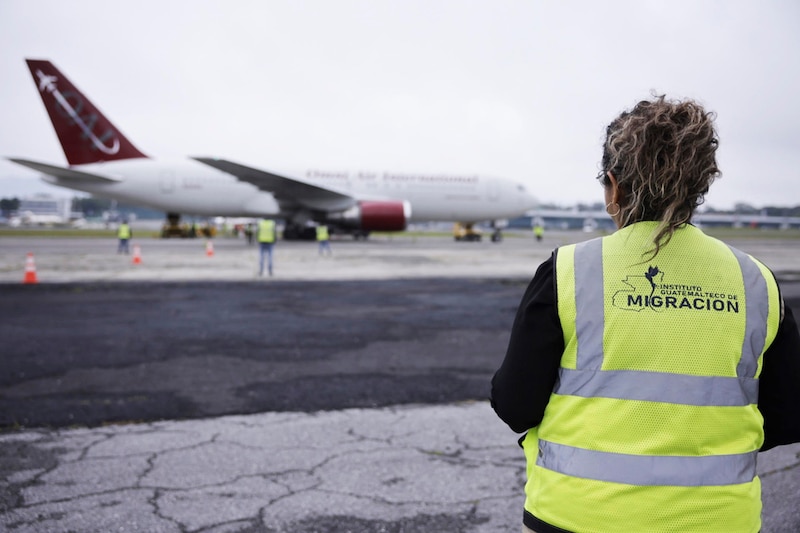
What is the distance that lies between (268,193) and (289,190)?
1995 mm

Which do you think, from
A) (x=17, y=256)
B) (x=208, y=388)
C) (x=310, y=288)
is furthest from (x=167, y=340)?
(x=17, y=256)

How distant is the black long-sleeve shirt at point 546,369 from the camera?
162cm

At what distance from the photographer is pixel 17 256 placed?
21547mm

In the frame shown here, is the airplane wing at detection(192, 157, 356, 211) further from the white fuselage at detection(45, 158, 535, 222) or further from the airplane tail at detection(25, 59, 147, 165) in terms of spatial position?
the airplane tail at detection(25, 59, 147, 165)

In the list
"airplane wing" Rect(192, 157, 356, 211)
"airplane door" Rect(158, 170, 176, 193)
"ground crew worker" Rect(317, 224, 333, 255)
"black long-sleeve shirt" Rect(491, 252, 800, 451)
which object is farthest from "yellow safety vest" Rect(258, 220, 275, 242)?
"airplane door" Rect(158, 170, 176, 193)

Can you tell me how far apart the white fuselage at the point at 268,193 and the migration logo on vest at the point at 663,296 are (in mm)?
29352

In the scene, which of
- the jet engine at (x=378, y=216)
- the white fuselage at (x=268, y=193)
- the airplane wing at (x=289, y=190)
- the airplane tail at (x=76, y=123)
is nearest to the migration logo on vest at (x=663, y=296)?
the airplane wing at (x=289, y=190)

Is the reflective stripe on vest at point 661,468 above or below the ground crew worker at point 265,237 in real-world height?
below

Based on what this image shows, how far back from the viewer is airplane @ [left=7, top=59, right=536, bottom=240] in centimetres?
2919

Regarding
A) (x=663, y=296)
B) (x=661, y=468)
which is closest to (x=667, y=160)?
(x=663, y=296)

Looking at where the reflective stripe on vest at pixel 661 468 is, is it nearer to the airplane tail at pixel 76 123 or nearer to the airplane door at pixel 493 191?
the airplane door at pixel 493 191

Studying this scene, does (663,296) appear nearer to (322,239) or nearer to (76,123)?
(322,239)

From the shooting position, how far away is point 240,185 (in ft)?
100

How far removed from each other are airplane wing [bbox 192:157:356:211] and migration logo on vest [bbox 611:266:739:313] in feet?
86.5
